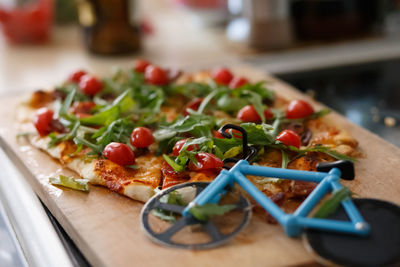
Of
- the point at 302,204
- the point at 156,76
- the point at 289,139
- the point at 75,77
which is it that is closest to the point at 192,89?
the point at 156,76

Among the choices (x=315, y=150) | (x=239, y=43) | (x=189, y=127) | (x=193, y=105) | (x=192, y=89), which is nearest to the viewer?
(x=315, y=150)

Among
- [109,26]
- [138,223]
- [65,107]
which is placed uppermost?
[109,26]

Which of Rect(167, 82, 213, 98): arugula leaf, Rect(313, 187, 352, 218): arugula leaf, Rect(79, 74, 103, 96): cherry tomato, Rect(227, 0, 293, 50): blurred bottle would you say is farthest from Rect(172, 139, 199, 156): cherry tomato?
Rect(227, 0, 293, 50): blurred bottle

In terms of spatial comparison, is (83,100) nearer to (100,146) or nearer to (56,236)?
(100,146)

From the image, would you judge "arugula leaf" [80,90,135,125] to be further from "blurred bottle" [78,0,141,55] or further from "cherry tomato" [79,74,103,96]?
"blurred bottle" [78,0,141,55]

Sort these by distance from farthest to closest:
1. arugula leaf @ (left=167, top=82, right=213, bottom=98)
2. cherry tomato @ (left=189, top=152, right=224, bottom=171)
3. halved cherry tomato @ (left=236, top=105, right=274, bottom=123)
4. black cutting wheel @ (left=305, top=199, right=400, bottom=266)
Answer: arugula leaf @ (left=167, top=82, right=213, bottom=98) → halved cherry tomato @ (left=236, top=105, right=274, bottom=123) → cherry tomato @ (left=189, top=152, right=224, bottom=171) → black cutting wheel @ (left=305, top=199, right=400, bottom=266)

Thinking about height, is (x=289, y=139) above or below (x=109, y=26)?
below

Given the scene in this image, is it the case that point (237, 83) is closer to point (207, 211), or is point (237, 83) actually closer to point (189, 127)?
point (189, 127)
